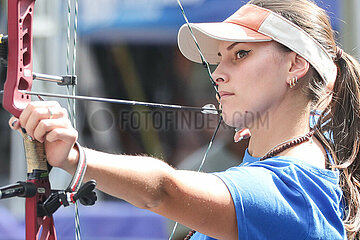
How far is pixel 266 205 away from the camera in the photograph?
81 centimetres

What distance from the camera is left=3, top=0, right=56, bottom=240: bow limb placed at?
793 millimetres

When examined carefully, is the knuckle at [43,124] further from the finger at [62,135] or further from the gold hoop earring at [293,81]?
the gold hoop earring at [293,81]

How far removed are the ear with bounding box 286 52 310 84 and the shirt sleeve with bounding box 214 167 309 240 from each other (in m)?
0.26

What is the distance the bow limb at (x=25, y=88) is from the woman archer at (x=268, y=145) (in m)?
0.08

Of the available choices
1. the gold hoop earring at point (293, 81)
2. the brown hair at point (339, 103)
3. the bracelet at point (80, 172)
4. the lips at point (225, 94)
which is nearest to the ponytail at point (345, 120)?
the brown hair at point (339, 103)

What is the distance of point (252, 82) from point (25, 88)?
0.45 m

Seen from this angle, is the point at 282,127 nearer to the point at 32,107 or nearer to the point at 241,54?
the point at 241,54

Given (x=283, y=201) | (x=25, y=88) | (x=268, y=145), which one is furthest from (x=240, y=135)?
(x=25, y=88)

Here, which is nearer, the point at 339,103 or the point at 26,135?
the point at 26,135

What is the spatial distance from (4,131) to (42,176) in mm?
3008

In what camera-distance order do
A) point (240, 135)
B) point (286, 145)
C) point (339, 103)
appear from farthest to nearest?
→ point (240, 135)
point (339, 103)
point (286, 145)

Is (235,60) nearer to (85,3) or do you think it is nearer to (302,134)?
(302,134)

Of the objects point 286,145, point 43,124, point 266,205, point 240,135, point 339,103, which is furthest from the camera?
point 240,135

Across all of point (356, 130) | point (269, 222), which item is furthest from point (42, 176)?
point (356, 130)
